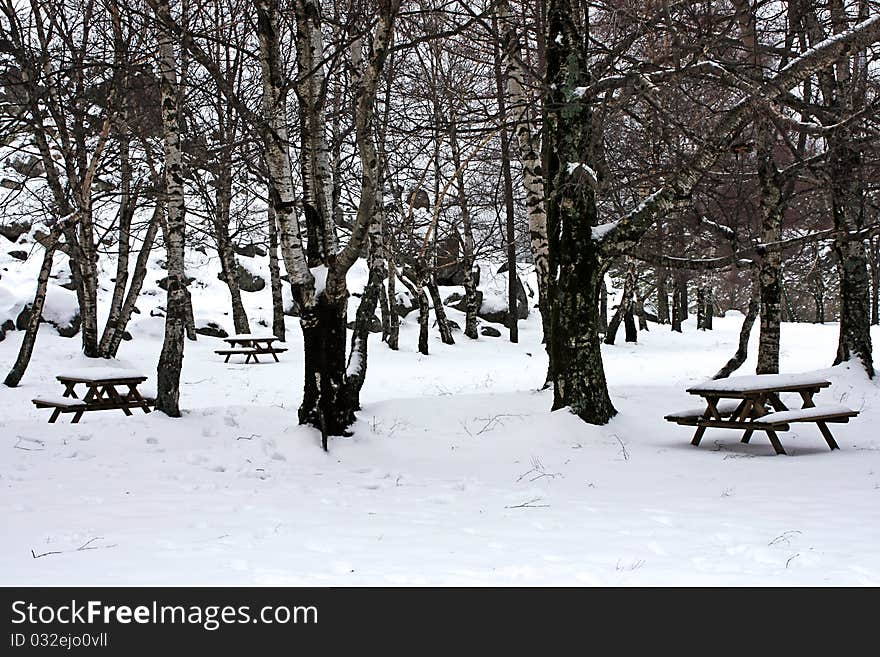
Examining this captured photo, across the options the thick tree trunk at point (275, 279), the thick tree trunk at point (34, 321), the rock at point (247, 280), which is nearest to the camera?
the thick tree trunk at point (34, 321)

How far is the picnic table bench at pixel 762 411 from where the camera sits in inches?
293

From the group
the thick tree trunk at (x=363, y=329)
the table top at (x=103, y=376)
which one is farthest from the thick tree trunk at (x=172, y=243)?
the thick tree trunk at (x=363, y=329)

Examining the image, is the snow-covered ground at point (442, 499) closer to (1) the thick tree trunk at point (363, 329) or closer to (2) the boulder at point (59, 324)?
(1) the thick tree trunk at point (363, 329)

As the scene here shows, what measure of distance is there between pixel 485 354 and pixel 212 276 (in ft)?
44.6

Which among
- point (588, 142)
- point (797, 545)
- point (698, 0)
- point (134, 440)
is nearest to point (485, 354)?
point (588, 142)

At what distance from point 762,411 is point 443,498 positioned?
12.9ft

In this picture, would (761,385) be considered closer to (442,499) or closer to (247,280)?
(442,499)

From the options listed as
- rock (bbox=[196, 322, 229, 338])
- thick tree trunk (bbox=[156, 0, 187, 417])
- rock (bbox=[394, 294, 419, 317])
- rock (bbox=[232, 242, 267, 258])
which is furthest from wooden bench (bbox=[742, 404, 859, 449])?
rock (bbox=[232, 242, 267, 258])

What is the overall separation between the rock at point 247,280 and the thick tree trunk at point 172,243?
765 inches

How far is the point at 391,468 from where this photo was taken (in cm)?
755

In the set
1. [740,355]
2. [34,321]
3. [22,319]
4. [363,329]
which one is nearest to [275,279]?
[22,319]

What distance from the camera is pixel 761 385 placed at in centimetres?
775

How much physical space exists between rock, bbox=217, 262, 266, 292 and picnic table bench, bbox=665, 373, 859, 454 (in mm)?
23756
